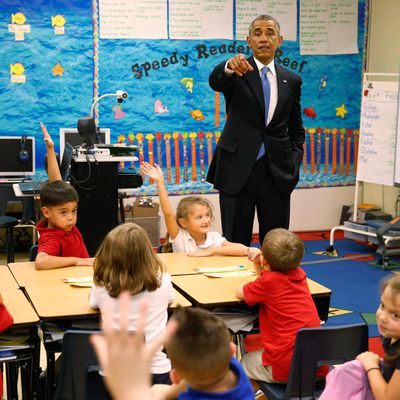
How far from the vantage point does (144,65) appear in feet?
22.5

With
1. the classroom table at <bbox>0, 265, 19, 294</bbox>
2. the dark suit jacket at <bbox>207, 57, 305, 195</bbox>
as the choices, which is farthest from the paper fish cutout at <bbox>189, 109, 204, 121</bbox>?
the classroom table at <bbox>0, 265, 19, 294</bbox>

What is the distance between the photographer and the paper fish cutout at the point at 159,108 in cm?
697

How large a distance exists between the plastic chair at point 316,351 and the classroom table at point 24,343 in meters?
Result: 0.96

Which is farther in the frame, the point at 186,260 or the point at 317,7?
the point at 317,7

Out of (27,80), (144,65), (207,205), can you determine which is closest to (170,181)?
(144,65)

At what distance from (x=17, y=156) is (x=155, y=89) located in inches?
59.3

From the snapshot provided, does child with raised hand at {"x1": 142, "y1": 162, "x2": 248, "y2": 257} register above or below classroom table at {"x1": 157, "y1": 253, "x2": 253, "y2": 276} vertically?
above

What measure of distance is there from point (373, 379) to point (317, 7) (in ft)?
19.9

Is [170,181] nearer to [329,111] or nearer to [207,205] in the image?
[329,111]

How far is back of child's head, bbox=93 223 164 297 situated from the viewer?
8.30ft

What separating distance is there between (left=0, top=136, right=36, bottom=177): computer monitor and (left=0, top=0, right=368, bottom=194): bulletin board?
0.16 meters

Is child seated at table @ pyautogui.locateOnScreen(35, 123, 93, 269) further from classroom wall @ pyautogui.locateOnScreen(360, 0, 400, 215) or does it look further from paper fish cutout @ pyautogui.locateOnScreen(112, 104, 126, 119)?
classroom wall @ pyautogui.locateOnScreen(360, 0, 400, 215)

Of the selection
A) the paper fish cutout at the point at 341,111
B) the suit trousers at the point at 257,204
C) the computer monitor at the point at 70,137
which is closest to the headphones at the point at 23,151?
the computer monitor at the point at 70,137

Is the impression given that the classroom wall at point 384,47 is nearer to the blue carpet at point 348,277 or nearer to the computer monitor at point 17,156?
the blue carpet at point 348,277
